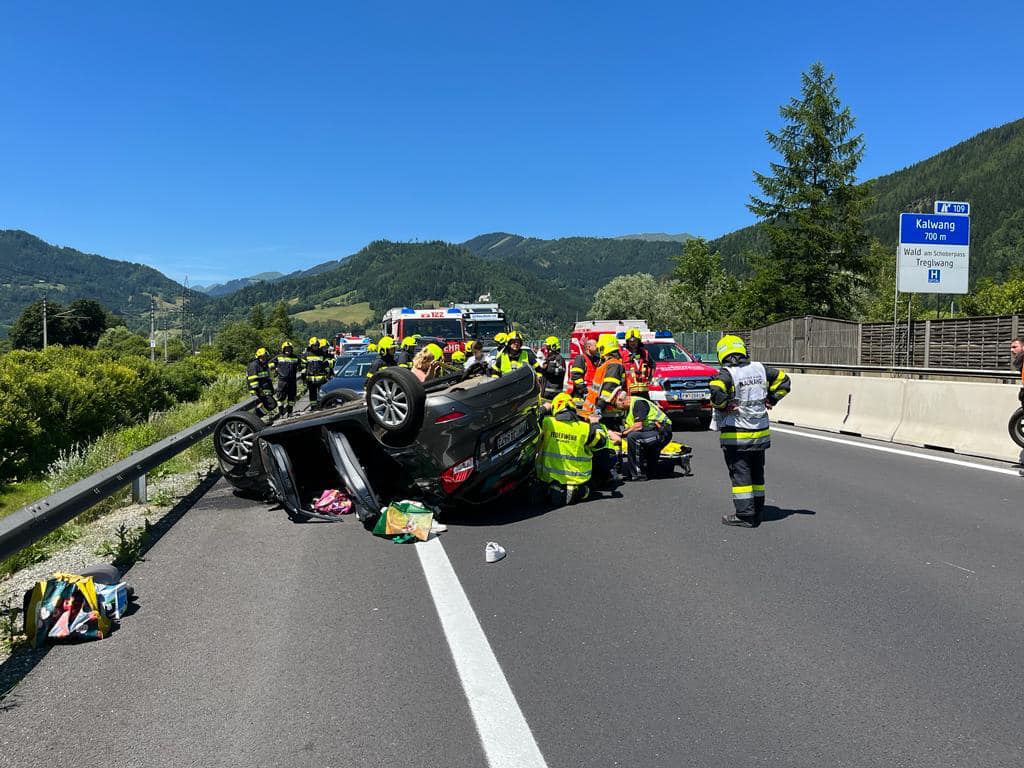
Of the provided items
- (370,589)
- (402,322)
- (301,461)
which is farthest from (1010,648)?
(402,322)

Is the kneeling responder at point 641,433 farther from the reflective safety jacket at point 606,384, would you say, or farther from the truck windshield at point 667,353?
the truck windshield at point 667,353

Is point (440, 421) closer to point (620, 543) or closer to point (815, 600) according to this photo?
point (620, 543)

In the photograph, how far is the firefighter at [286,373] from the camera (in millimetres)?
17531

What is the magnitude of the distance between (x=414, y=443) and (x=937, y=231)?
17.3 metres

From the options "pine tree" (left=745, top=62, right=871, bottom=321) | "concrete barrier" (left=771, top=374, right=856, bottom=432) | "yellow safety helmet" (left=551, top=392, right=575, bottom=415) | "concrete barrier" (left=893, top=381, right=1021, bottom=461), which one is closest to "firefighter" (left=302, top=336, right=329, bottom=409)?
"concrete barrier" (left=771, top=374, right=856, bottom=432)

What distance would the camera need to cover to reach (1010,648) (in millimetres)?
4328

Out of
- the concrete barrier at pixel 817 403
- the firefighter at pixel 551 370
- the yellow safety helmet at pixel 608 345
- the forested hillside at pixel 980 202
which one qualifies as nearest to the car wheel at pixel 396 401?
the yellow safety helmet at pixel 608 345

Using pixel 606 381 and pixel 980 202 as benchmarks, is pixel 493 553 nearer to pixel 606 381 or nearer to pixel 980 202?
pixel 606 381

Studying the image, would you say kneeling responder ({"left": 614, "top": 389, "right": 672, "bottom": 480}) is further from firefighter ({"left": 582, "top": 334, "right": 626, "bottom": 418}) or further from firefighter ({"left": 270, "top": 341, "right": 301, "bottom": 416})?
firefighter ({"left": 270, "top": 341, "right": 301, "bottom": 416})

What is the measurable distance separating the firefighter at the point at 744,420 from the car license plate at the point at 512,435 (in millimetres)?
1796

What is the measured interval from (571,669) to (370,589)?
1.95 meters

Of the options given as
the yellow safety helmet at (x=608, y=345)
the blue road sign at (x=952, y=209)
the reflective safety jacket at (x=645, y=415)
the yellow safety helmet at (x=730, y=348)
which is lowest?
the reflective safety jacket at (x=645, y=415)

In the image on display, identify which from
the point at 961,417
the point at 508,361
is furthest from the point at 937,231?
the point at 508,361

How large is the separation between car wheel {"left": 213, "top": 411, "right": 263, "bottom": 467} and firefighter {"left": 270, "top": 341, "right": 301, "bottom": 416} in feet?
26.8
